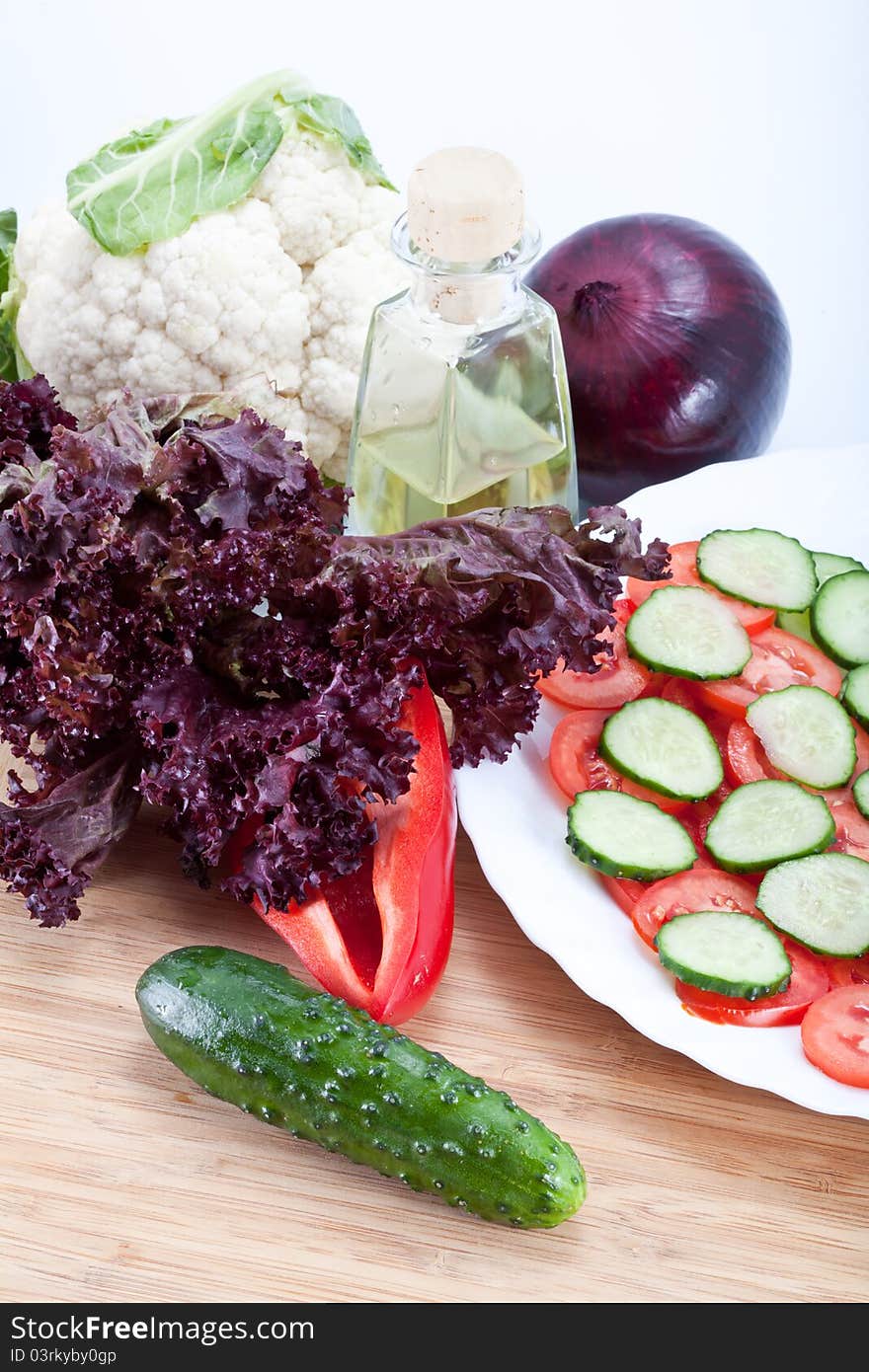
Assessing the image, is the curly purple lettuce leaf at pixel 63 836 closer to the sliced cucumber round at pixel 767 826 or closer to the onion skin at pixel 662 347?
the sliced cucumber round at pixel 767 826

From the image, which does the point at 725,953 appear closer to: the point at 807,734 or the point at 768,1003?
the point at 768,1003

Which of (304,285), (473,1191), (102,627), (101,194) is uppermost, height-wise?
(101,194)

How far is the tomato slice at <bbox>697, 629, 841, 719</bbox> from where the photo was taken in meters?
2.37

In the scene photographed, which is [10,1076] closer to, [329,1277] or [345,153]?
[329,1277]

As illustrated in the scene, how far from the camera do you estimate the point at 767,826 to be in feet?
7.00

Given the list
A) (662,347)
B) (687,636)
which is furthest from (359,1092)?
(662,347)

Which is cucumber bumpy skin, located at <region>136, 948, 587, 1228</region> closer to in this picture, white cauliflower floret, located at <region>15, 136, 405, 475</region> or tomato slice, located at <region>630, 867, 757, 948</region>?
tomato slice, located at <region>630, 867, 757, 948</region>

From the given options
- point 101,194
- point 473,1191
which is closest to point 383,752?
point 473,1191

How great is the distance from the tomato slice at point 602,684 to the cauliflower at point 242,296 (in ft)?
2.53

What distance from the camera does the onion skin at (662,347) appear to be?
2.96 m

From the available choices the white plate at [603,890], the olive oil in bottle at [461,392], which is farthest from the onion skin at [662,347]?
the olive oil in bottle at [461,392]

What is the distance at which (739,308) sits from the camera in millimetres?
3008

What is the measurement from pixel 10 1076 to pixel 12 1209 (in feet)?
0.72

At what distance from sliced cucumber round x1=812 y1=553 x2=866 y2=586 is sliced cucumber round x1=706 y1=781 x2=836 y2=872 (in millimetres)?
579
